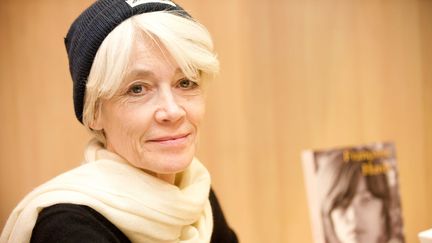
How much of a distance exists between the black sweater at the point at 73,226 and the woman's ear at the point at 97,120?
0.55 ft

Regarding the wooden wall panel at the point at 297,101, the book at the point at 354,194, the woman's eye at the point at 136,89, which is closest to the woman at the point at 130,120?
the woman's eye at the point at 136,89

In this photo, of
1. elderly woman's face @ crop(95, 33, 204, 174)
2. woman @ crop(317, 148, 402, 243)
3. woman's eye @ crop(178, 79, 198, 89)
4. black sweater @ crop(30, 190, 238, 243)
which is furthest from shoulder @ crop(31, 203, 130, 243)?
woman @ crop(317, 148, 402, 243)

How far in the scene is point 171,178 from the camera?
877mm

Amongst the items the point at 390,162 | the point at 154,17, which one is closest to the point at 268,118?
the point at 390,162

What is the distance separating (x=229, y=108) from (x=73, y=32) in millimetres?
595

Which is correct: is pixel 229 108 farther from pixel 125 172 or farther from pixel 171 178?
pixel 125 172

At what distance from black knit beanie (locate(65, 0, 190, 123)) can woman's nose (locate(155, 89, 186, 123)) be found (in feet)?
0.47

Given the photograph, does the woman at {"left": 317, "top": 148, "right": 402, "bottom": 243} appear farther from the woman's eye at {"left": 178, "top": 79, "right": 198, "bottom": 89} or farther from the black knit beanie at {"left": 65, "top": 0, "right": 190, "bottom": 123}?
the black knit beanie at {"left": 65, "top": 0, "right": 190, "bottom": 123}

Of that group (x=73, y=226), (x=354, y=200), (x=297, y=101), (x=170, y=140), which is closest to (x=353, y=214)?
(x=354, y=200)

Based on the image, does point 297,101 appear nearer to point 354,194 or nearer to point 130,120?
point 354,194

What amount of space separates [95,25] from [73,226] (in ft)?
1.15

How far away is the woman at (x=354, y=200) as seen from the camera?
736 mm

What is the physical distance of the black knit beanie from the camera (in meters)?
0.73

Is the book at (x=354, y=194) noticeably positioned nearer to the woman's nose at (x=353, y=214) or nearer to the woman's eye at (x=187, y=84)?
the woman's nose at (x=353, y=214)
